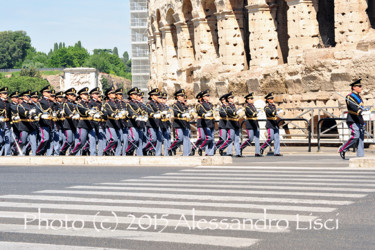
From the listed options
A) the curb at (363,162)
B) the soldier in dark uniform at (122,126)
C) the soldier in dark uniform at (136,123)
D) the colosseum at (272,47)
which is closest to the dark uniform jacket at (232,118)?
the soldier in dark uniform at (136,123)

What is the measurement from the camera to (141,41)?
2559 inches

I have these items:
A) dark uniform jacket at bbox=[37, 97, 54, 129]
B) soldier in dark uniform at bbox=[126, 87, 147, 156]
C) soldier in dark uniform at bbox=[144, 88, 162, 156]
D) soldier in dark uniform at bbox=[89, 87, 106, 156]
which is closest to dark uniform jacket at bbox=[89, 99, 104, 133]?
soldier in dark uniform at bbox=[89, 87, 106, 156]

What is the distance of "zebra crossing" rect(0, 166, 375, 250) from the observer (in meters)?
7.84

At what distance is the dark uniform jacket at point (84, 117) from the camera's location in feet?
67.3

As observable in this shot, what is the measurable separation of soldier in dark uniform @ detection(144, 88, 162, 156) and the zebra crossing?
21.2 feet

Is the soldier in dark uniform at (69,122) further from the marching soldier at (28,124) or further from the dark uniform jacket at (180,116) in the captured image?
the dark uniform jacket at (180,116)

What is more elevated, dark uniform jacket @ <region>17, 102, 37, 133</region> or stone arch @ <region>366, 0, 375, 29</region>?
stone arch @ <region>366, 0, 375, 29</region>

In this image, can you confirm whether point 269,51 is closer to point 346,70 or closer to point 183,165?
point 346,70

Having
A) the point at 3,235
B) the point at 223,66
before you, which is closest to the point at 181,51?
the point at 223,66

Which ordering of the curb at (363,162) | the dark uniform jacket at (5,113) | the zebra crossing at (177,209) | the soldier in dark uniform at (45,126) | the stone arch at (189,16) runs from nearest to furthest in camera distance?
the zebra crossing at (177,209)
the curb at (363,162)
the soldier in dark uniform at (45,126)
the dark uniform jacket at (5,113)
the stone arch at (189,16)

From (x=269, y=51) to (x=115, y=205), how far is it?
20439 mm

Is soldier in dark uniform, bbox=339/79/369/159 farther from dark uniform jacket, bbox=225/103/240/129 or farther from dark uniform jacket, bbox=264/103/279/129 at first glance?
dark uniform jacket, bbox=225/103/240/129

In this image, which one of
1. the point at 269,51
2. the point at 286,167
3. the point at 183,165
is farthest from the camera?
the point at 269,51

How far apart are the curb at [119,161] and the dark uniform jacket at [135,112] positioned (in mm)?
3069
